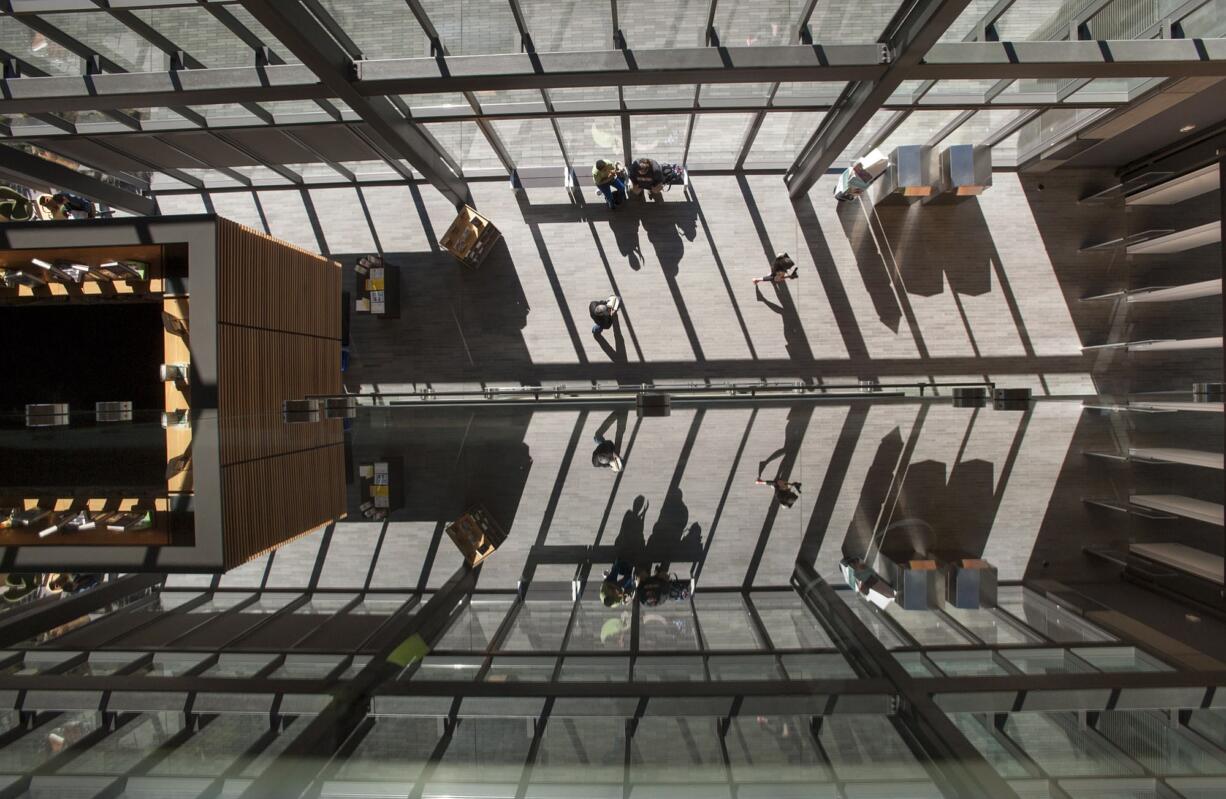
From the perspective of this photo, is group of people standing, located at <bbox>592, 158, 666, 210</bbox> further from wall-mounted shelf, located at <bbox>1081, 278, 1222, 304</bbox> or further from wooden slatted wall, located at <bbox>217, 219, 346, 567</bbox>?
wall-mounted shelf, located at <bbox>1081, 278, 1222, 304</bbox>

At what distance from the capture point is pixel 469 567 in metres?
1.20

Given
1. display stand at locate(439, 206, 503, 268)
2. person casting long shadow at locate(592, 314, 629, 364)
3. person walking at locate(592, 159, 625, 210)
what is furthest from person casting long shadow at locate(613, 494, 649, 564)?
display stand at locate(439, 206, 503, 268)

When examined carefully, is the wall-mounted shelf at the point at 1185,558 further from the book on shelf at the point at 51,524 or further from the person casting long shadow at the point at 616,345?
the person casting long shadow at the point at 616,345

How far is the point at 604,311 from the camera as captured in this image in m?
12.6

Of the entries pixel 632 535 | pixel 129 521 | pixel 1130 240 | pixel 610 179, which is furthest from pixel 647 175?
pixel 632 535

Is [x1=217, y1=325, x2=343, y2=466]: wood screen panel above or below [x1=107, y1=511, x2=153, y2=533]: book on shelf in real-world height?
above

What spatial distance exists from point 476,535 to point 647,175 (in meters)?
12.0

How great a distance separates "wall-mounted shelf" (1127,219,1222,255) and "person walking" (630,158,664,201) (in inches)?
390

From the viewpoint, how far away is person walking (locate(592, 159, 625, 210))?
12.1 metres

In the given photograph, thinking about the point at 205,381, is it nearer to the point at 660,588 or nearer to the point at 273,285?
the point at 273,285

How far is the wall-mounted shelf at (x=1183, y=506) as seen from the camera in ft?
5.13

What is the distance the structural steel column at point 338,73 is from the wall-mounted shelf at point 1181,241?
14.3m

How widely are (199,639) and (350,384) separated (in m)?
13.8

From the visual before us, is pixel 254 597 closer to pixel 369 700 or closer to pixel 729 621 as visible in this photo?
pixel 369 700
